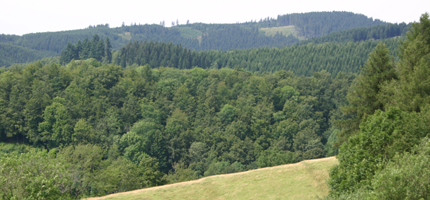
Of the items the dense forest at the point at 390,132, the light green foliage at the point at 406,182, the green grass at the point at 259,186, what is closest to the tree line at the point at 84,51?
the green grass at the point at 259,186

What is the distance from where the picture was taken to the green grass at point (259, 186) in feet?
112

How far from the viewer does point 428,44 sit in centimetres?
3275

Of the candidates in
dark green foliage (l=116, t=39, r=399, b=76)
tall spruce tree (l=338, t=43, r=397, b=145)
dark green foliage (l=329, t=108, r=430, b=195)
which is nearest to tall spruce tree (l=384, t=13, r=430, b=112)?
tall spruce tree (l=338, t=43, r=397, b=145)

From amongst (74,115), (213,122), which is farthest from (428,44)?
(74,115)

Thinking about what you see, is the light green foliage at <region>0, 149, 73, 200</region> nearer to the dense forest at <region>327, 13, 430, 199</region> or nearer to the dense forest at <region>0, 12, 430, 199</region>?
the dense forest at <region>0, 12, 430, 199</region>

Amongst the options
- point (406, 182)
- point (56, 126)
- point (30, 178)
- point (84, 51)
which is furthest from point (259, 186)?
point (84, 51)

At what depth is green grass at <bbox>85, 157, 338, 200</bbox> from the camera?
34.2 metres

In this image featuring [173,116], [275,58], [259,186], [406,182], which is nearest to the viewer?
[406,182]

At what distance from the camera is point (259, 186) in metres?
36.4

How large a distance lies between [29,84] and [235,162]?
59.6 meters

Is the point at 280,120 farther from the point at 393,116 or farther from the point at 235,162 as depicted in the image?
the point at 393,116

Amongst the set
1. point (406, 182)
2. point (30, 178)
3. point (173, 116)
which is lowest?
point (173, 116)

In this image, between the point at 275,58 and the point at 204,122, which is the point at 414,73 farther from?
the point at 275,58

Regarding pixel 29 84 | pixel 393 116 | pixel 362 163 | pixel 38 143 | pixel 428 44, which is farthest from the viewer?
pixel 29 84
